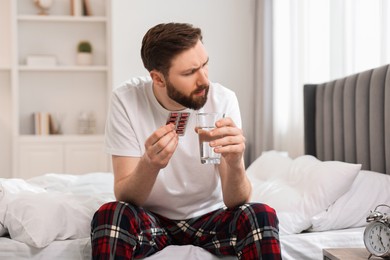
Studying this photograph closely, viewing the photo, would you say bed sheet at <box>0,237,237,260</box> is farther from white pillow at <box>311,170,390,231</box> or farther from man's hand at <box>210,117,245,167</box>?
white pillow at <box>311,170,390,231</box>

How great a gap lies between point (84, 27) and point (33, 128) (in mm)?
946

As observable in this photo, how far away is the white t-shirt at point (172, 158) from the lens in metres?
2.00

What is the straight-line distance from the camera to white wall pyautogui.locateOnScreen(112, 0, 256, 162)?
5023 mm

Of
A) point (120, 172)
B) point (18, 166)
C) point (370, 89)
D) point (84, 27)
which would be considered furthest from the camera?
point (84, 27)

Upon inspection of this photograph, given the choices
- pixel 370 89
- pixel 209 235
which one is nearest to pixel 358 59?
pixel 370 89

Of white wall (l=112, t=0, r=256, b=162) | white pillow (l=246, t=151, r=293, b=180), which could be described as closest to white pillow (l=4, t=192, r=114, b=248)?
white pillow (l=246, t=151, r=293, b=180)

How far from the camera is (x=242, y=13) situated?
521 cm

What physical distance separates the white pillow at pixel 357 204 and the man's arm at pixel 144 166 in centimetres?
72

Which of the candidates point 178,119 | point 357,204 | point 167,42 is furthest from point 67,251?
point 357,204

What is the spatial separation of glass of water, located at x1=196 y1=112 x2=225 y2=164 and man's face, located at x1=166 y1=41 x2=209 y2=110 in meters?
0.19

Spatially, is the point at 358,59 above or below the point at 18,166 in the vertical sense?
above

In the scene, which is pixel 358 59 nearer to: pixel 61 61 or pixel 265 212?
pixel 265 212

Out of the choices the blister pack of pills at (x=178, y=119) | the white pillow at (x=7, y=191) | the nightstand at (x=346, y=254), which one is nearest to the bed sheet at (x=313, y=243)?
the nightstand at (x=346, y=254)

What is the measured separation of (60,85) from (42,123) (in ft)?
1.26
